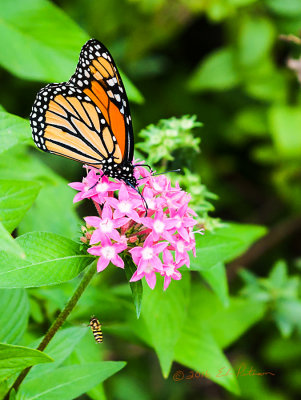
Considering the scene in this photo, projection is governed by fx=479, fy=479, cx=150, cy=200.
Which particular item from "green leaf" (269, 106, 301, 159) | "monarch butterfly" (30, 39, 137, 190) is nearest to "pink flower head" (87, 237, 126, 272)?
"monarch butterfly" (30, 39, 137, 190)

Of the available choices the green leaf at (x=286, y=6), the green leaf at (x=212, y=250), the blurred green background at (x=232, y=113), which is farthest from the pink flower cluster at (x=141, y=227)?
the green leaf at (x=286, y=6)

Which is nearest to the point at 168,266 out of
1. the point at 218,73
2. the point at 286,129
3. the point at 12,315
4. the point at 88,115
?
the point at 12,315

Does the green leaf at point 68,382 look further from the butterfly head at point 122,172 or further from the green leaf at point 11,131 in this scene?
the green leaf at point 11,131

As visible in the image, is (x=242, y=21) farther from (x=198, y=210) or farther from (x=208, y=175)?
(x=198, y=210)

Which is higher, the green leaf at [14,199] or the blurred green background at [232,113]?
the blurred green background at [232,113]

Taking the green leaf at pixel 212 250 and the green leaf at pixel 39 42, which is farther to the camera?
the green leaf at pixel 39 42

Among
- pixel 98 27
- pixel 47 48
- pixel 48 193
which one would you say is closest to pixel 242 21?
pixel 98 27

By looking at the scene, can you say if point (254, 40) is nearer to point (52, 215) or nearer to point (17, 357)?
point (52, 215)
